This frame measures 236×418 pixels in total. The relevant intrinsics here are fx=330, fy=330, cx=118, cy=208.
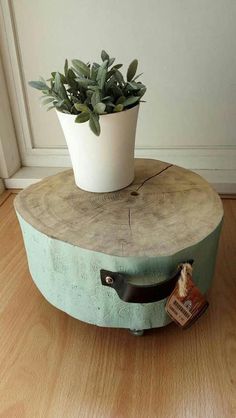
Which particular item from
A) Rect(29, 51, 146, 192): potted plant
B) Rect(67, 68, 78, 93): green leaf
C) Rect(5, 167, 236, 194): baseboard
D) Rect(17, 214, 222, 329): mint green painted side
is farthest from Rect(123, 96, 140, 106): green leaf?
Rect(5, 167, 236, 194): baseboard

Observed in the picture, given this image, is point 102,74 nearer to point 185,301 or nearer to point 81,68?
point 81,68

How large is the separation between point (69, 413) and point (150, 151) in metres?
0.83

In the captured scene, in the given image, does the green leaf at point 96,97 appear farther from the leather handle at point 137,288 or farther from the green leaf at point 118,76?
the leather handle at point 137,288

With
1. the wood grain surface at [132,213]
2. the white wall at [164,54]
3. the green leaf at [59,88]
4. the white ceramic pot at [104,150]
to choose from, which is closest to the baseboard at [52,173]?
the white wall at [164,54]

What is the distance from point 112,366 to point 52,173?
77cm

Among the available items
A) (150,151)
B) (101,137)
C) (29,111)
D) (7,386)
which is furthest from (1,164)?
(7,386)

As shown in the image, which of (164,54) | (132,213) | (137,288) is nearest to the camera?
(137,288)

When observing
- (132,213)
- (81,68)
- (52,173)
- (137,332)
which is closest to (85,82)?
(81,68)

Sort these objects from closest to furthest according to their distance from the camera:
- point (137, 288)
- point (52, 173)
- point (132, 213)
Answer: point (137, 288) < point (132, 213) < point (52, 173)

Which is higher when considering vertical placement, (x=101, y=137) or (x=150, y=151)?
(x=101, y=137)

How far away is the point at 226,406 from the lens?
1.73 ft

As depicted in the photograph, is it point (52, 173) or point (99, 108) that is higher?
point (99, 108)

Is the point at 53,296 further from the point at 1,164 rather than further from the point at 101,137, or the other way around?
the point at 1,164

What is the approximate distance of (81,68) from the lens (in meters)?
0.59
